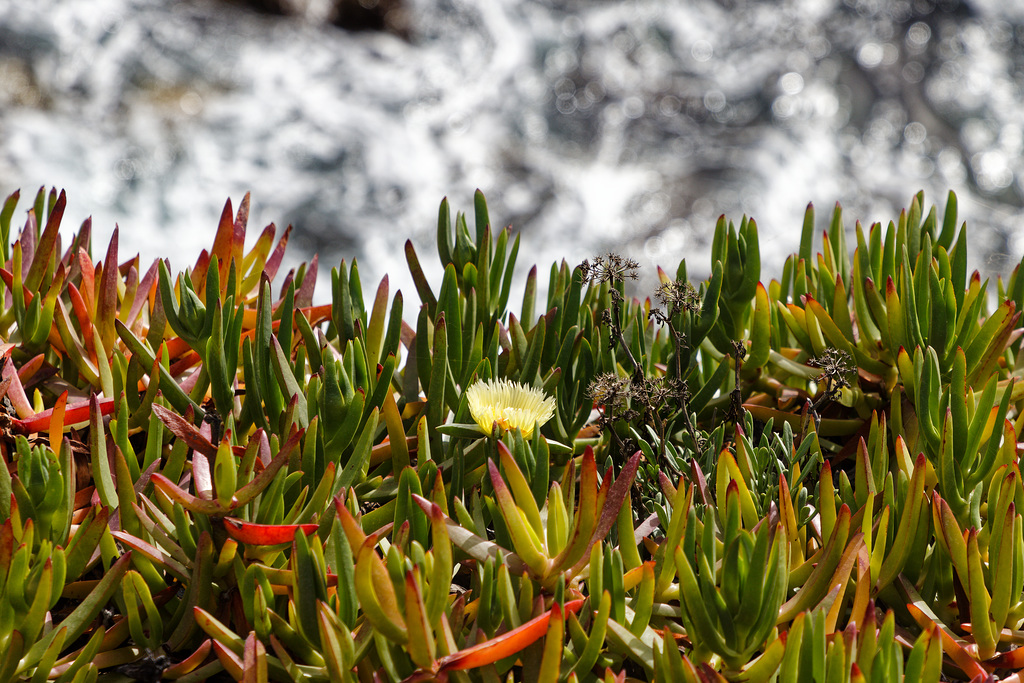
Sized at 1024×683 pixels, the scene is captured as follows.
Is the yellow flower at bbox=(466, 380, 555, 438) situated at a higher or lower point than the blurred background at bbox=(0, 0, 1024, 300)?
lower

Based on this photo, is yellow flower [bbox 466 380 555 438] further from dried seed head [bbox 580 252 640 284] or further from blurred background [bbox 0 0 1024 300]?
blurred background [bbox 0 0 1024 300]

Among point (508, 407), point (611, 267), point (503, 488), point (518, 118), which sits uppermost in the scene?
point (518, 118)

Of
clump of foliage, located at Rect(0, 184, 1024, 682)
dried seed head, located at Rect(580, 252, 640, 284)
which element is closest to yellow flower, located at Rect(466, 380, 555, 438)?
clump of foliage, located at Rect(0, 184, 1024, 682)

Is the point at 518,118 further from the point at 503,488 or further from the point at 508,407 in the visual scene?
the point at 503,488

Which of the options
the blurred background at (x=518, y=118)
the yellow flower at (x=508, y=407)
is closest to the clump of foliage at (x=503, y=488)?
the yellow flower at (x=508, y=407)

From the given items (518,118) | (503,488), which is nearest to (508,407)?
(503,488)

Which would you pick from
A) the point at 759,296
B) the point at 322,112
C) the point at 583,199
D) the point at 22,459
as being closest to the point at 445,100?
the point at 322,112
